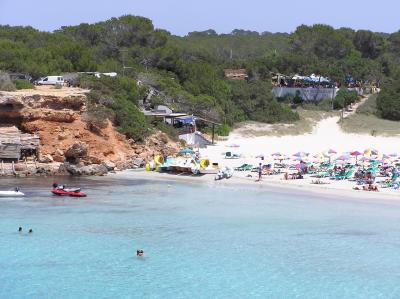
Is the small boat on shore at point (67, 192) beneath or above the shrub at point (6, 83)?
beneath

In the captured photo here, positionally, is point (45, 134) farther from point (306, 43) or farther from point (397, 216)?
point (306, 43)

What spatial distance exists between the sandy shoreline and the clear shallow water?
112 centimetres

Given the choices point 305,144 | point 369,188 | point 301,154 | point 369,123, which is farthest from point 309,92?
point 369,188

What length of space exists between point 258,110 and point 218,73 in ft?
28.8

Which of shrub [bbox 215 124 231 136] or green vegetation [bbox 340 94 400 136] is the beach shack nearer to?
shrub [bbox 215 124 231 136]

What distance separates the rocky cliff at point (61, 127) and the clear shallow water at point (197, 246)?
16.7 feet

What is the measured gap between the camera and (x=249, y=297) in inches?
766

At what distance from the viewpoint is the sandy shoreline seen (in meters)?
31.9

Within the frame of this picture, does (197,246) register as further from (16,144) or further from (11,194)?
(16,144)

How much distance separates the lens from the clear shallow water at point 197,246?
796 inches

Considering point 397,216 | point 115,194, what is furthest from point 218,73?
point 397,216

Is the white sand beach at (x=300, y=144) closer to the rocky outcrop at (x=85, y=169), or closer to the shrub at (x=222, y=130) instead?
the shrub at (x=222, y=130)

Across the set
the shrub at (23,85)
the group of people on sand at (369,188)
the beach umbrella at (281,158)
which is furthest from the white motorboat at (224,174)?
the shrub at (23,85)

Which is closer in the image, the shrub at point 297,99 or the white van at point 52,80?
the white van at point 52,80
